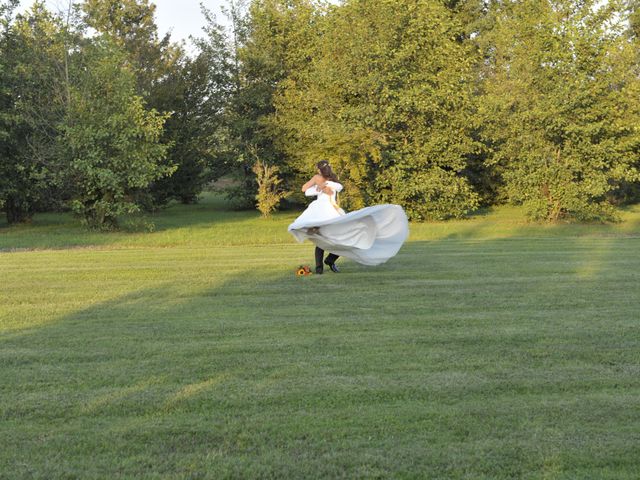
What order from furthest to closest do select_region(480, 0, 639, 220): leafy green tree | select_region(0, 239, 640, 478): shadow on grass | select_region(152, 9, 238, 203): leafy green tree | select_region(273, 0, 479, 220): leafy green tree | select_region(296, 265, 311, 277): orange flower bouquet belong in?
select_region(152, 9, 238, 203): leafy green tree, select_region(273, 0, 479, 220): leafy green tree, select_region(480, 0, 639, 220): leafy green tree, select_region(296, 265, 311, 277): orange flower bouquet, select_region(0, 239, 640, 478): shadow on grass

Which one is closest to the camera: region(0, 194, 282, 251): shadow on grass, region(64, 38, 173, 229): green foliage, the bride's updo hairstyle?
the bride's updo hairstyle

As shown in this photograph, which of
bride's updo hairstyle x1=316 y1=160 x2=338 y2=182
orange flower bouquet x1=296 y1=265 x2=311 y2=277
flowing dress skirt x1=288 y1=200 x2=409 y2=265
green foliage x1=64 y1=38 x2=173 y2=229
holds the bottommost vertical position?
orange flower bouquet x1=296 y1=265 x2=311 y2=277

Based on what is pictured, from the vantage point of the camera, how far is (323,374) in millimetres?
6230

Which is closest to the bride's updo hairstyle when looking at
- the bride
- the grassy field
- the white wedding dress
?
the bride

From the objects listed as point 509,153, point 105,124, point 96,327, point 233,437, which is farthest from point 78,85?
point 233,437

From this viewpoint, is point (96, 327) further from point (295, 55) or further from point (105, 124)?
point (295, 55)

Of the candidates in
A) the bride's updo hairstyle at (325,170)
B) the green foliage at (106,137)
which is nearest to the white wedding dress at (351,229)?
the bride's updo hairstyle at (325,170)

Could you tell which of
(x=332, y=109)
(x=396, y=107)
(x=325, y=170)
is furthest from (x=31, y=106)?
(x=325, y=170)

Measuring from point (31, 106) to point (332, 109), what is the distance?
41.7ft

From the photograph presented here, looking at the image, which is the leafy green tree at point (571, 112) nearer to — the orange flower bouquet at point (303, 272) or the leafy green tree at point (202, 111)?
the leafy green tree at point (202, 111)

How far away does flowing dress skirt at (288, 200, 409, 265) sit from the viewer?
42.6 feet

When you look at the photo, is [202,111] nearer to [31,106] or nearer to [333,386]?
[31,106]

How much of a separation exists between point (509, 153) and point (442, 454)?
91.9ft

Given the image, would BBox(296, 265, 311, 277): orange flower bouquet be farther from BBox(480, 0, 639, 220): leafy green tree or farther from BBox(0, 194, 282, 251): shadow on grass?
BBox(480, 0, 639, 220): leafy green tree
